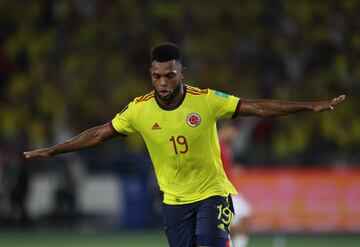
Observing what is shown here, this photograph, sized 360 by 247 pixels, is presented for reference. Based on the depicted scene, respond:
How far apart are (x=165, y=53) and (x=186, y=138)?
2.18ft

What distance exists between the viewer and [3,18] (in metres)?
20.9

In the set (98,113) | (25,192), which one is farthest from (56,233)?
(98,113)

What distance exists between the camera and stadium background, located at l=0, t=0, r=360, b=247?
57.3 feet

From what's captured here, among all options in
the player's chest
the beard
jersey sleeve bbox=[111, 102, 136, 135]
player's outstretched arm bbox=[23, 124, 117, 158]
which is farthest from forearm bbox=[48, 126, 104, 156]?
the beard

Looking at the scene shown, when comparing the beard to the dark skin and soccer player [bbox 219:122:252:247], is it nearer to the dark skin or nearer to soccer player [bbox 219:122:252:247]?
the dark skin

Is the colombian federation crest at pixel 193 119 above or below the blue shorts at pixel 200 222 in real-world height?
above

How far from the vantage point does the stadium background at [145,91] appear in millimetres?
17469

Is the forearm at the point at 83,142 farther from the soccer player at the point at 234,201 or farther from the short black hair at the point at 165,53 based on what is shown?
the soccer player at the point at 234,201

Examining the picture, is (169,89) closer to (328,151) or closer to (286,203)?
(286,203)

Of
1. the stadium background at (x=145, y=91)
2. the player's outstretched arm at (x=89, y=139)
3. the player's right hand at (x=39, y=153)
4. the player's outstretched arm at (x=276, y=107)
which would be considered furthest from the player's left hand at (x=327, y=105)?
the stadium background at (x=145, y=91)

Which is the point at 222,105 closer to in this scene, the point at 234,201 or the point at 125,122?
the point at 125,122

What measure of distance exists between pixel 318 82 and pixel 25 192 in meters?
6.57

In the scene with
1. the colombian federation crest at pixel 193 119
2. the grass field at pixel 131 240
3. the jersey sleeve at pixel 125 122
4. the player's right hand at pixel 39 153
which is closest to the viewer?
the colombian federation crest at pixel 193 119

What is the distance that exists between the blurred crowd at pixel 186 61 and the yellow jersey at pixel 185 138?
1179cm
